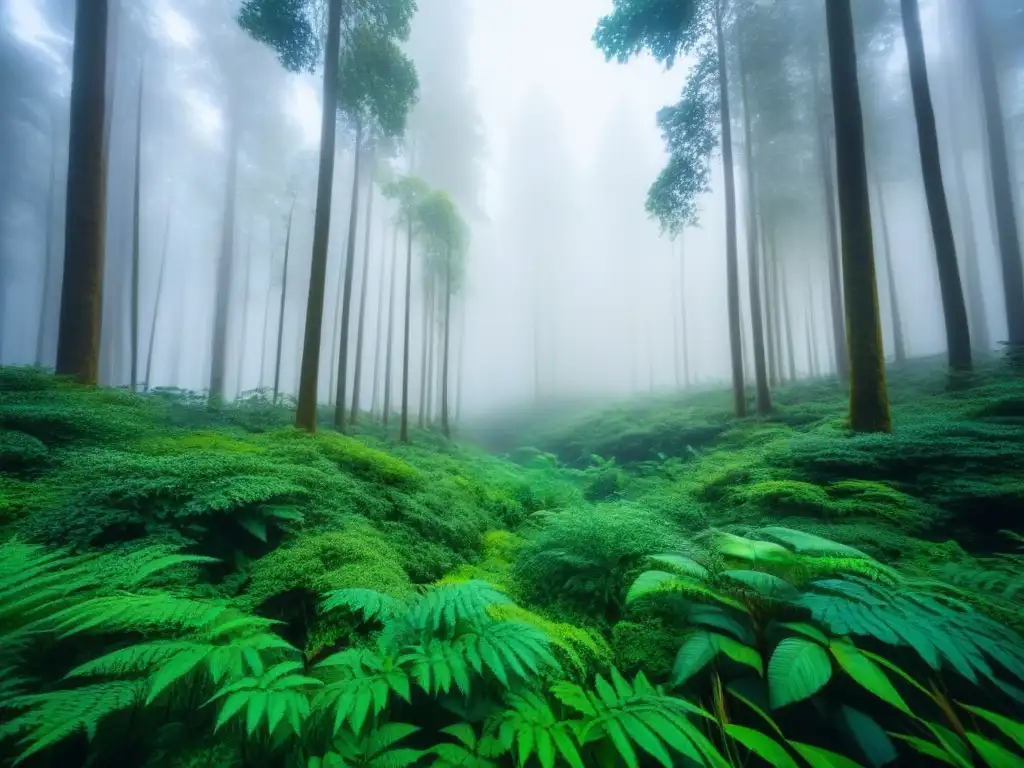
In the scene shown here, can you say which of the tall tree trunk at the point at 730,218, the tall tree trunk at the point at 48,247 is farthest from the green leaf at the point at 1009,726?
the tall tree trunk at the point at 48,247

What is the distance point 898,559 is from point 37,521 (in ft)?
19.0

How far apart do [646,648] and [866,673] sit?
0.92 metres

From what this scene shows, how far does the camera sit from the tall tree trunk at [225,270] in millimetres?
18844

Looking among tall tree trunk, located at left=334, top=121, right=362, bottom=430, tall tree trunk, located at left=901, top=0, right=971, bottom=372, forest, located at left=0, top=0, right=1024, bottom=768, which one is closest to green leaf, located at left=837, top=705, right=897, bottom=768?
forest, located at left=0, top=0, right=1024, bottom=768

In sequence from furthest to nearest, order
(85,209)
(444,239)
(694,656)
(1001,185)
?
(444,239), (1001,185), (85,209), (694,656)

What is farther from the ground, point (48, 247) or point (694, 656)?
point (48, 247)

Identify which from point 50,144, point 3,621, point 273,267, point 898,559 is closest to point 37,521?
point 3,621

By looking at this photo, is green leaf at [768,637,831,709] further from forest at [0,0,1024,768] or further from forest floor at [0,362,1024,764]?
forest floor at [0,362,1024,764]

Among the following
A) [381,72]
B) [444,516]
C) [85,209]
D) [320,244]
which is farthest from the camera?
[381,72]

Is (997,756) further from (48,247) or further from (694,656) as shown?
(48,247)

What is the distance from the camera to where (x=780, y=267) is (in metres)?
22.4

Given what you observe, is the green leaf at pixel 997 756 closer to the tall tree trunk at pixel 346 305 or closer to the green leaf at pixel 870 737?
the green leaf at pixel 870 737

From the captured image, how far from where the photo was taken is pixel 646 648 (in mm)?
2068

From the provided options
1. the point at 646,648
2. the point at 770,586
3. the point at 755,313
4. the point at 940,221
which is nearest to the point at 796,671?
the point at 770,586
